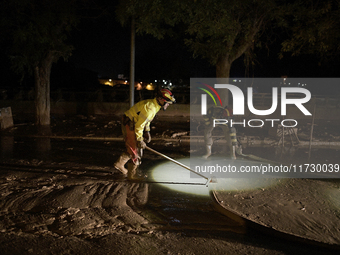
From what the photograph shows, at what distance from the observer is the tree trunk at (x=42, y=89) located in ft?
42.9

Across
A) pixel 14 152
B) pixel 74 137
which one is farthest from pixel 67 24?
pixel 14 152

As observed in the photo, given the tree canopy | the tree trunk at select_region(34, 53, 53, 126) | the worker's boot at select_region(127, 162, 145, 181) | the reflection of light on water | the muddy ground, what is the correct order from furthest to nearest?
the tree trunk at select_region(34, 53, 53, 126) → the tree canopy → the worker's boot at select_region(127, 162, 145, 181) → the reflection of light on water → the muddy ground

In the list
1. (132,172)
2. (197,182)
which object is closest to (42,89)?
(132,172)

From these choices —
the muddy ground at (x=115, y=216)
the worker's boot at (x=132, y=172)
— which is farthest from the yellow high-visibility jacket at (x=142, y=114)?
the muddy ground at (x=115, y=216)

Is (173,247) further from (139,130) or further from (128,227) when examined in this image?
(139,130)

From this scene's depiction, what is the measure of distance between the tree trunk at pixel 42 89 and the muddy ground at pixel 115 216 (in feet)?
21.6

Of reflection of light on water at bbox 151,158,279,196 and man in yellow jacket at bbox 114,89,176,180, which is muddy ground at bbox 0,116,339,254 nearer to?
reflection of light on water at bbox 151,158,279,196

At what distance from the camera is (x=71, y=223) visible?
4.21 m

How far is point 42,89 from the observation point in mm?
13469

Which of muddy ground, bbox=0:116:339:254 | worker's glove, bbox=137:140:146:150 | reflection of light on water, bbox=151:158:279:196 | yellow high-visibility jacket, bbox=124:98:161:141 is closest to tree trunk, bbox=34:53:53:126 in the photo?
muddy ground, bbox=0:116:339:254

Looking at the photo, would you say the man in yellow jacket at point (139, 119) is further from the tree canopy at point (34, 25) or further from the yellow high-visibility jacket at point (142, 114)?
the tree canopy at point (34, 25)

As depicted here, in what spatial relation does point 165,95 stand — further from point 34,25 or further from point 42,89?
point 42,89

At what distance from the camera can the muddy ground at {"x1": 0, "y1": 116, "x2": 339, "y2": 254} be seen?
12.1 ft

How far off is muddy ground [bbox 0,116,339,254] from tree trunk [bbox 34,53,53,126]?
6.58 m
